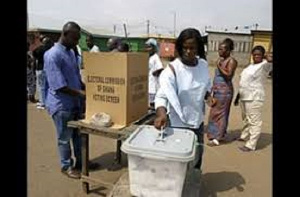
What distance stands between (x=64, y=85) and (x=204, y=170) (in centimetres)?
197

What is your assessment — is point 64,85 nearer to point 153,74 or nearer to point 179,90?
point 179,90

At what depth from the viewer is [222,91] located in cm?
531

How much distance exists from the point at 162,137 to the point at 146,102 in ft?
4.17

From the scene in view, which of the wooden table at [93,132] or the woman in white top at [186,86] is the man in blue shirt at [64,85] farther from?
the woman in white top at [186,86]

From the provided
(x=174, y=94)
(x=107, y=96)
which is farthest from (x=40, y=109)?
(x=174, y=94)

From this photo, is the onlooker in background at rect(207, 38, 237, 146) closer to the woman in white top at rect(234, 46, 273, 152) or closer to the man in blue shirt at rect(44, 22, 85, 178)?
the woman in white top at rect(234, 46, 273, 152)

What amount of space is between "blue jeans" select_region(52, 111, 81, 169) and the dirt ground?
21 cm

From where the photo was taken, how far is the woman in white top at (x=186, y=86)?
2.84 metres

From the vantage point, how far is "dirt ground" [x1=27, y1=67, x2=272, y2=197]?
3754mm

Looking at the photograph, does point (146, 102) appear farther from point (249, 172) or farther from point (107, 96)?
point (249, 172)

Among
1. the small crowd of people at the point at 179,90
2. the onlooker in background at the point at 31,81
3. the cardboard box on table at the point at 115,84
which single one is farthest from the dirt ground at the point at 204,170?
the onlooker in background at the point at 31,81

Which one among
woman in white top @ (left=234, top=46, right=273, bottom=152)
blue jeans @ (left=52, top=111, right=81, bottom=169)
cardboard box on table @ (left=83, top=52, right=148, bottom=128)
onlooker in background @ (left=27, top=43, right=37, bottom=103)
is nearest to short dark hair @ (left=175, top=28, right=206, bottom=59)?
cardboard box on table @ (left=83, top=52, right=148, bottom=128)
